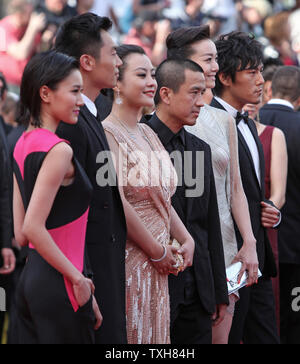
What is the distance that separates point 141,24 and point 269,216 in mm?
6201

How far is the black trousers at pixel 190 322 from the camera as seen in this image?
427 centimetres

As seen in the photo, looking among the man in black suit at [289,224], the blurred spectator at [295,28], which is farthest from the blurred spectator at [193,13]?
the man in black suit at [289,224]

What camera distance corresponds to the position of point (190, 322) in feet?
14.1

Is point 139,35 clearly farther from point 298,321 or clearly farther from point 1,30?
point 298,321

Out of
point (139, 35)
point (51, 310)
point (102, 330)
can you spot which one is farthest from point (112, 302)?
point (139, 35)

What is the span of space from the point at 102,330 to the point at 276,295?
276 cm

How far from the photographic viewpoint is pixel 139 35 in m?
10.5

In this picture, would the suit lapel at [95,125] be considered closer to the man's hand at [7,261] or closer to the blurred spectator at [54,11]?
the man's hand at [7,261]

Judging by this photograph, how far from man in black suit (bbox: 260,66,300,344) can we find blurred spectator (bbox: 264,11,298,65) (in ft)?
17.8

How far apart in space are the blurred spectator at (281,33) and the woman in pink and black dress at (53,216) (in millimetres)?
8493

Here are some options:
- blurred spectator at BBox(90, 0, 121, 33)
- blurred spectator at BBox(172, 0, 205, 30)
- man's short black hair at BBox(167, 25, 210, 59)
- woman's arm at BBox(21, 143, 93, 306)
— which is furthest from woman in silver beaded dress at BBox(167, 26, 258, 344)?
blurred spectator at BBox(172, 0, 205, 30)

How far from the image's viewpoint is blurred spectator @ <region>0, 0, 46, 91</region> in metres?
8.19

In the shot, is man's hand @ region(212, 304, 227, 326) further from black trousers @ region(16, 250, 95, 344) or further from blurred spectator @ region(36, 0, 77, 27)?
blurred spectator @ region(36, 0, 77, 27)

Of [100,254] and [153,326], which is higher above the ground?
[100,254]
